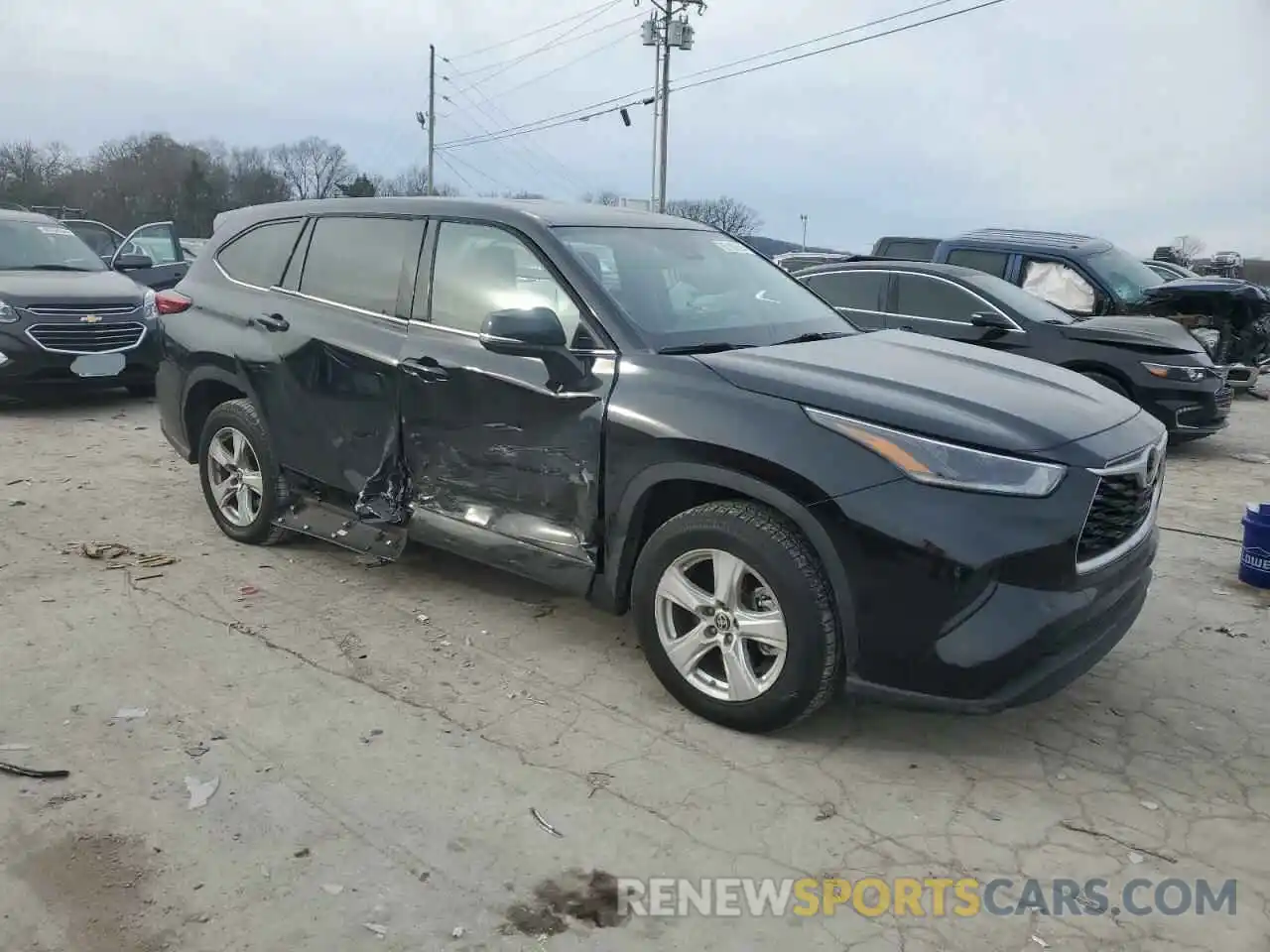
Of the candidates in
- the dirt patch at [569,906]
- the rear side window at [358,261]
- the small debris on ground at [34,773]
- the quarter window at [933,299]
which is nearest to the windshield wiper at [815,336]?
the rear side window at [358,261]

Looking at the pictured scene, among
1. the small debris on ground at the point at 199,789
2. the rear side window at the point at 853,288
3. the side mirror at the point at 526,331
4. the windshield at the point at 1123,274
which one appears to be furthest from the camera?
the windshield at the point at 1123,274

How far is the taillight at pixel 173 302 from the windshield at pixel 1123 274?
8.63 metres

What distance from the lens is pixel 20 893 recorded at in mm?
2541

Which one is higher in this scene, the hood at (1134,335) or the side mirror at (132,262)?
the side mirror at (132,262)

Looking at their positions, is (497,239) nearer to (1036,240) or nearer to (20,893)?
(20,893)

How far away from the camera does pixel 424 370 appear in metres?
4.14

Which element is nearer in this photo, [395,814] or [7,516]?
[395,814]

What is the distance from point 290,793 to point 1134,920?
7.89 feet

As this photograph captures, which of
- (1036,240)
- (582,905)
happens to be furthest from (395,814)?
(1036,240)

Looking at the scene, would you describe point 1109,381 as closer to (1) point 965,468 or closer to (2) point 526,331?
(1) point 965,468

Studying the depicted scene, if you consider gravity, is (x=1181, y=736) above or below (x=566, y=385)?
below

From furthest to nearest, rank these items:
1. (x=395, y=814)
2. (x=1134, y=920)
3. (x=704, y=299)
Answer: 1. (x=704, y=299)
2. (x=395, y=814)
3. (x=1134, y=920)

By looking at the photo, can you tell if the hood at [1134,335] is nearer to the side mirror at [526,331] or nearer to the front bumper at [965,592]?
the front bumper at [965,592]

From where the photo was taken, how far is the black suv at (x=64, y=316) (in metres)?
8.75
